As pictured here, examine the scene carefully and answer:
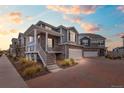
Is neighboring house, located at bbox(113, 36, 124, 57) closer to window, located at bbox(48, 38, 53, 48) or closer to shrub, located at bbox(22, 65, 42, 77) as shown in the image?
window, located at bbox(48, 38, 53, 48)

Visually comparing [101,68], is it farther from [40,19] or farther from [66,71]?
[40,19]

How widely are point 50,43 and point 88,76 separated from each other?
1994 mm

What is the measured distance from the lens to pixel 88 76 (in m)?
6.07

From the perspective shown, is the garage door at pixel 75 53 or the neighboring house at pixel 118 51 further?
the garage door at pixel 75 53

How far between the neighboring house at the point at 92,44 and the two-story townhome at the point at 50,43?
23 cm

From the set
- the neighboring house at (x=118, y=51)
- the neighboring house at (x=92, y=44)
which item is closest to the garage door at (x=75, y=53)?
the neighboring house at (x=92, y=44)

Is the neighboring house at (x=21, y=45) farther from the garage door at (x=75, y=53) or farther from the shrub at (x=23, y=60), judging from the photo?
the garage door at (x=75, y=53)

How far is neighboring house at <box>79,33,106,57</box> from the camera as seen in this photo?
6270mm

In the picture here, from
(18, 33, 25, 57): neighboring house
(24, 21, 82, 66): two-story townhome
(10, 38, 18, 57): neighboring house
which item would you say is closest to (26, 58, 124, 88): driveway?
(24, 21, 82, 66): two-story townhome

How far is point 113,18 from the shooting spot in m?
6.04

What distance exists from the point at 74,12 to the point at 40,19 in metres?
1.20

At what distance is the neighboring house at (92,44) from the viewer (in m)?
6.27
